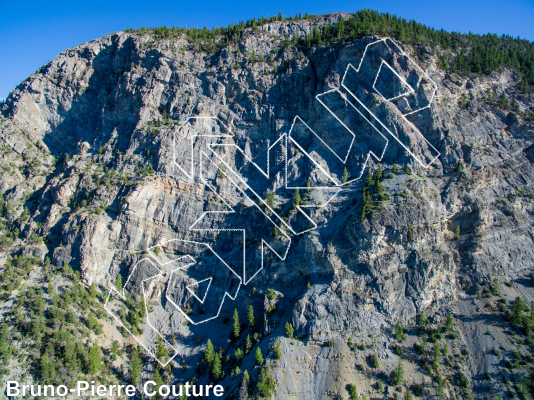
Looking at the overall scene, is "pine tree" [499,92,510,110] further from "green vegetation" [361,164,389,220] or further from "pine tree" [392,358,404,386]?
"pine tree" [392,358,404,386]

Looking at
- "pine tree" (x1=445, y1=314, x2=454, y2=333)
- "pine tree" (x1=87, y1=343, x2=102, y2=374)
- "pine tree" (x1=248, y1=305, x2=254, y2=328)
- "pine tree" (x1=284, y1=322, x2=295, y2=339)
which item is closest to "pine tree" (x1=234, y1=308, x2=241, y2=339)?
"pine tree" (x1=248, y1=305, x2=254, y2=328)

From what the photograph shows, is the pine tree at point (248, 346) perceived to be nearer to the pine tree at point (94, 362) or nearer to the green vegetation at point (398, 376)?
the green vegetation at point (398, 376)

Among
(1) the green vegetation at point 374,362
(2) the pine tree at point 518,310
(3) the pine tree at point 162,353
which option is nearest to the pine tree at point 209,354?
(3) the pine tree at point 162,353

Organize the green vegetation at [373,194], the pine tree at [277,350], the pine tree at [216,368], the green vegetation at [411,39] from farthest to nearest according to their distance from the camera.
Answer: the green vegetation at [411,39], the green vegetation at [373,194], the pine tree at [216,368], the pine tree at [277,350]

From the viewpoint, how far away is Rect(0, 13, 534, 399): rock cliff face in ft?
217

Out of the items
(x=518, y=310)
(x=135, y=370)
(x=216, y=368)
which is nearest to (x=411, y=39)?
(x=518, y=310)

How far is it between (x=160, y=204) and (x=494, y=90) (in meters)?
90.6

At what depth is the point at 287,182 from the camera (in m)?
87.7

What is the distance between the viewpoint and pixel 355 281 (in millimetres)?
67312

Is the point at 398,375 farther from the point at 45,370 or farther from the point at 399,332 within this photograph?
the point at 45,370

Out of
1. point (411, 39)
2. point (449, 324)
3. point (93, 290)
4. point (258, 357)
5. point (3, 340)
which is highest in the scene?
point (411, 39)

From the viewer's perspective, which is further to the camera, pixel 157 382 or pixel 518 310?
pixel 157 382

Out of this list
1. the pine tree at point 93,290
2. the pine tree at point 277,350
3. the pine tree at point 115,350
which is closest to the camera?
the pine tree at point 277,350

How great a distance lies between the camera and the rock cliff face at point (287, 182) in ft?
217
